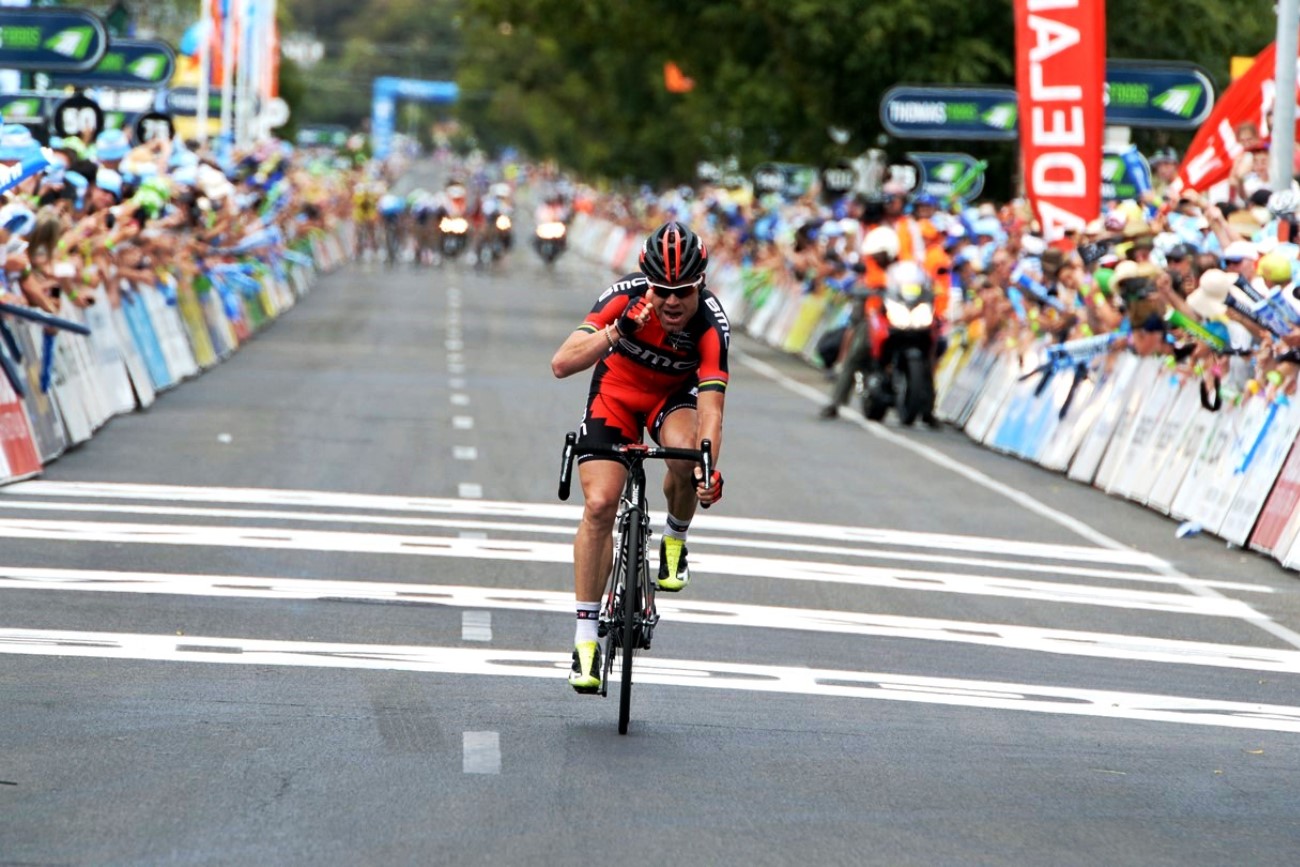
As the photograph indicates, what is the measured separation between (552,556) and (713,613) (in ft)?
7.26

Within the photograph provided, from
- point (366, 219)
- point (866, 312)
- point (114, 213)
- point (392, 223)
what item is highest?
point (114, 213)

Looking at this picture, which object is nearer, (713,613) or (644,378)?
(644,378)

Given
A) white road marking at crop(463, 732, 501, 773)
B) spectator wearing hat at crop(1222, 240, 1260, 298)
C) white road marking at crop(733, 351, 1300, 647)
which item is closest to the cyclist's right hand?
white road marking at crop(463, 732, 501, 773)

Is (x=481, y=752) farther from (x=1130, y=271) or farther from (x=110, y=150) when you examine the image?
(x=110, y=150)

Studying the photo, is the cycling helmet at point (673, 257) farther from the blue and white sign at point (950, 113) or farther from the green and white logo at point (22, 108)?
the blue and white sign at point (950, 113)

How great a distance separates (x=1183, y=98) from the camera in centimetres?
2911

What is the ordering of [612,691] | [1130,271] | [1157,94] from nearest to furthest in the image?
1. [612,691]
2. [1130,271]
3. [1157,94]

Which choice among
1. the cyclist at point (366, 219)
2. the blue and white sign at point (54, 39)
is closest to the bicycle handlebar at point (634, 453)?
the blue and white sign at point (54, 39)

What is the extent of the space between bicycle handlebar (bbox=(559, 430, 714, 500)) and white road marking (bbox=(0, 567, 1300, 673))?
2.39m

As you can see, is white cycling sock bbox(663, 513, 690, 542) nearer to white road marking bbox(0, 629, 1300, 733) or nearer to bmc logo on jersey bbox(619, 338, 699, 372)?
white road marking bbox(0, 629, 1300, 733)

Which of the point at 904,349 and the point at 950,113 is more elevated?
the point at 950,113

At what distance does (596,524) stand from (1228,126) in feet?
53.4

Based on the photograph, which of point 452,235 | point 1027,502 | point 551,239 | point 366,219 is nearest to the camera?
point 1027,502

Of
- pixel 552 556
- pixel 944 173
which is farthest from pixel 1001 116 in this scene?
pixel 552 556
